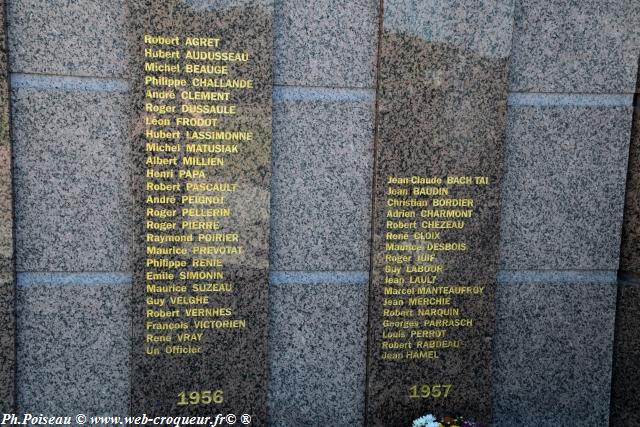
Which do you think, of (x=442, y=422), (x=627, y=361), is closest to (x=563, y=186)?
(x=627, y=361)

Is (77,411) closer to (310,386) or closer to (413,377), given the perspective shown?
(310,386)

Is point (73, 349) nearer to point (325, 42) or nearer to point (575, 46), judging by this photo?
point (325, 42)

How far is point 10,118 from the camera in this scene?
343 cm

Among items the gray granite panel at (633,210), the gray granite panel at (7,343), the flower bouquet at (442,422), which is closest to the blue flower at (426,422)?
the flower bouquet at (442,422)

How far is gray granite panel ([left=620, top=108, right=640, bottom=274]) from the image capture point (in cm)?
399

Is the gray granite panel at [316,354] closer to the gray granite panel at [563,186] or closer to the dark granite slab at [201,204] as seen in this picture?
the dark granite slab at [201,204]

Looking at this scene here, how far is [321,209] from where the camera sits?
3824mm

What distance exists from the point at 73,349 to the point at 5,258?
2.39ft

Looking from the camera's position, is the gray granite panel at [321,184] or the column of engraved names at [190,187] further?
the gray granite panel at [321,184]

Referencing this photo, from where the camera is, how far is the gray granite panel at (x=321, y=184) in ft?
12.3

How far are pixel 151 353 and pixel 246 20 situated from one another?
2.19 meters

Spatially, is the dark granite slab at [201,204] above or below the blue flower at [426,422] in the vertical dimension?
above

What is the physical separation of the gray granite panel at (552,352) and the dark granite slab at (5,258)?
3.27 metres

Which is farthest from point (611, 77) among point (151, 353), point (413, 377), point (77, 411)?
point (77, 411)
